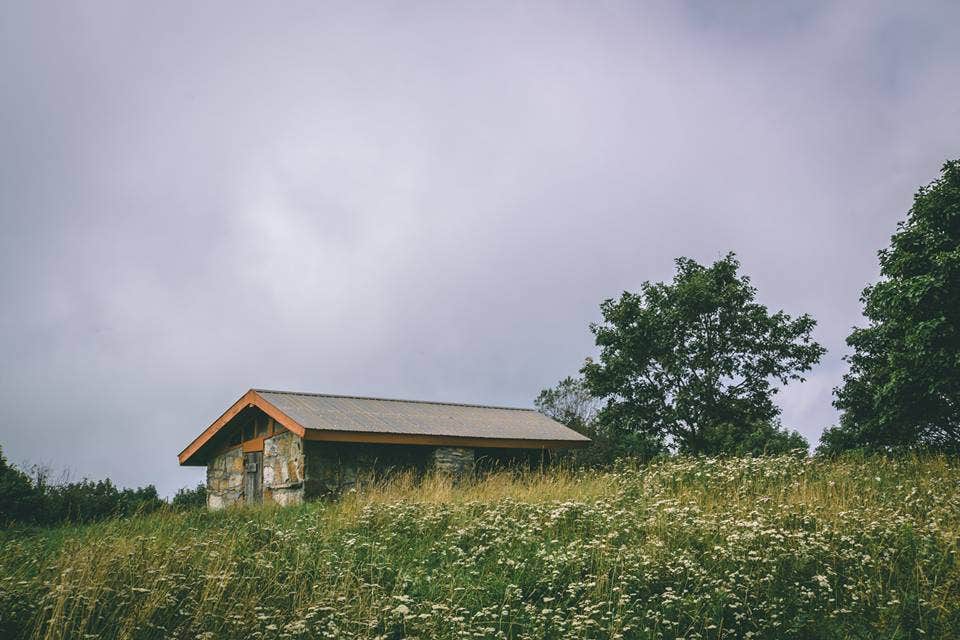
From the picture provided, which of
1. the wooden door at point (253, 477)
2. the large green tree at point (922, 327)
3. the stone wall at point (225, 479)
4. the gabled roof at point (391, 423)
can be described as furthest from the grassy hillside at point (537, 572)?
the stone wall at point (225, 479)

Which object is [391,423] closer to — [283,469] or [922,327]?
[283,469]

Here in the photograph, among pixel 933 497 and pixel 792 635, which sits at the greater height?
pixel 933 497

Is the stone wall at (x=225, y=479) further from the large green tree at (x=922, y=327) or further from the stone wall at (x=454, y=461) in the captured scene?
the large green tree at (x=922, y=327)

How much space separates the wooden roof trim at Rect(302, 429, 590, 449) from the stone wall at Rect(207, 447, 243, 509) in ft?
17.9

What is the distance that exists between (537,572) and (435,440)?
37.0ft

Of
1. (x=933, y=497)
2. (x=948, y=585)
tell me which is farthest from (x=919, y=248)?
(x=948, y=585)

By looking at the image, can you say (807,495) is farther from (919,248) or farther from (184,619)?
(184,619)

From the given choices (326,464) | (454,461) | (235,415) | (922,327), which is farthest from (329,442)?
(922,327)

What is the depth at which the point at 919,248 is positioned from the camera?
1609cm

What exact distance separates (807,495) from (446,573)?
22.1 feet

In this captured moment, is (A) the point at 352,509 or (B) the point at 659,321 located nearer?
(A) the point at 352,509

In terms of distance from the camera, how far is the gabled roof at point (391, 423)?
1769cm

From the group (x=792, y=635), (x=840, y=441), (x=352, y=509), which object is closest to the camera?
(x=792, y=635)

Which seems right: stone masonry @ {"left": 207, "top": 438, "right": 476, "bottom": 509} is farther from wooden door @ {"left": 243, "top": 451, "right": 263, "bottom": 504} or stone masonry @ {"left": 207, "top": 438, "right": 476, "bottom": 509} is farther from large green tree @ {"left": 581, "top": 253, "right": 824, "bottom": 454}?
large green tree @ {"left": 581, "top": 253, "right": 824, "bottom": 454}
